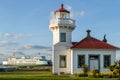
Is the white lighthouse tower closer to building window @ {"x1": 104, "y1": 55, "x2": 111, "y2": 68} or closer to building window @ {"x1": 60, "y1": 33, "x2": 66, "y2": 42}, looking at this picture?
building window @ {"x1": 60, "y1": 33, "x2": 66, "y2": 42}

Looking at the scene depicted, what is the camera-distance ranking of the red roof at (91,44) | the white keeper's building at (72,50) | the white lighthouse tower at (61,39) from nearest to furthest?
the white keeper's building at (72,50) → the red roof at (91,44) → the white lighthouse tower at (61,39)

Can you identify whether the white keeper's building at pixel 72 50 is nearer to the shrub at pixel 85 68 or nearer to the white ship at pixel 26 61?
the shrub at pixel 85 68

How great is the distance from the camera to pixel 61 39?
140 ft

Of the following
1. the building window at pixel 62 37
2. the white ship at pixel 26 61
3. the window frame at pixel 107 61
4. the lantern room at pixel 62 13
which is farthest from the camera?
the white ship at pixel 26 61

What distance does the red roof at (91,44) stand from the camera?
41.0 meters

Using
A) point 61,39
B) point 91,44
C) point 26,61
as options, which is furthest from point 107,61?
point 26,61

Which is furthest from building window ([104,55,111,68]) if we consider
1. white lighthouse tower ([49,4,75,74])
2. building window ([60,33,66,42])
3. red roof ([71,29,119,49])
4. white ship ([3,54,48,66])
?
white ship ([3,54,48,66])

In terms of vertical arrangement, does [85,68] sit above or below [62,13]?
below

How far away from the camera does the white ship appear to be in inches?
4580

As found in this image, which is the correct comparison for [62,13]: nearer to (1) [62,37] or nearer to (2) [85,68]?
(1) [62,37]

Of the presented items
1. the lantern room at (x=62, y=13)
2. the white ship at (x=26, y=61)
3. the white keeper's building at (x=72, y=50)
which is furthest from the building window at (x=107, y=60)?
the white ship at (x=26, y=61)

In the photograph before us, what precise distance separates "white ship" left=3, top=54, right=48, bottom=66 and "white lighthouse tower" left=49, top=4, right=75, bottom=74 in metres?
71.4

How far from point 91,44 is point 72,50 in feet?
8.76

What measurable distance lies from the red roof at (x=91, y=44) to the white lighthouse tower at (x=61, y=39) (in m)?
1.61
